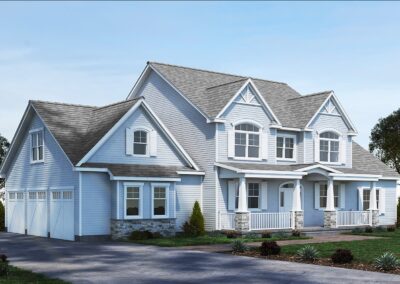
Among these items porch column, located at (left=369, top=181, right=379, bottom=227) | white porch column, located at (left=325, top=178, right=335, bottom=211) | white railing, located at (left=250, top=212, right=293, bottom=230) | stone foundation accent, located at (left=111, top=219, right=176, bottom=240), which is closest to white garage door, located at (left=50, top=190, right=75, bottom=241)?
stone foundation accent, located at (left=111, top=219, right=176, bottom=240)

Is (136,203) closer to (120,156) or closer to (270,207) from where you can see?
(120,156)

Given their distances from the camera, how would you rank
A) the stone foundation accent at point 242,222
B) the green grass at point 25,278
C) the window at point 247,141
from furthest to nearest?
the window at point 247,141, the stone foundation accent at point 242,222, the green grass at point 25,278

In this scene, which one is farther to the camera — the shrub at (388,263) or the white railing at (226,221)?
the white railing at (226,221)

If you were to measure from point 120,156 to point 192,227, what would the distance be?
5.33 metres

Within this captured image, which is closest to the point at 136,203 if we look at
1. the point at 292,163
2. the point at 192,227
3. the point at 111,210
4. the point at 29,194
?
the point at 111,210

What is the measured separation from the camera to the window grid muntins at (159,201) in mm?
31125

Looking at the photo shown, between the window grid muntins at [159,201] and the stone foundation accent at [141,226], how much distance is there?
47cm

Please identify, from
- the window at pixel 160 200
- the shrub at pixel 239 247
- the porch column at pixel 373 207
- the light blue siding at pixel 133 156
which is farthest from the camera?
the porch column at pixel 373 207

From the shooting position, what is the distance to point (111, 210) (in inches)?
1188

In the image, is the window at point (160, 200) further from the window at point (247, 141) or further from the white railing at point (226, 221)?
the window at point (247, 141)

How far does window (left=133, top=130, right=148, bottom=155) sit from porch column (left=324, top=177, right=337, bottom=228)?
11.8 m

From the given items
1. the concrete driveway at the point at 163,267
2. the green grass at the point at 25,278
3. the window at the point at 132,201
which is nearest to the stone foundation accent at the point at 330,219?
the window at the point at 132,201

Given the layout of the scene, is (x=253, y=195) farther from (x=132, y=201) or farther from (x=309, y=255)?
(x=309, y=255)

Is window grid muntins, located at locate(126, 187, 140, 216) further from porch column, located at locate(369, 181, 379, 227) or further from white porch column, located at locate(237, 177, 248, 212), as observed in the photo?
porch column, located at locate(369, 181, 379, 227)
